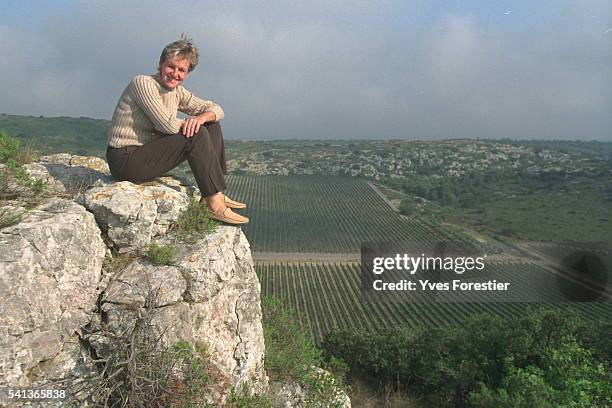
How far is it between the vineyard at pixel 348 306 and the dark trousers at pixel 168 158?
24.4 metres

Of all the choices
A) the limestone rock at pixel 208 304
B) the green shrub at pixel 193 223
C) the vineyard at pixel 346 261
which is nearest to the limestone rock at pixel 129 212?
the green shrub at pixel 193 223

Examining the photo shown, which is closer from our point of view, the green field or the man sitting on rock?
the man sitting on rock

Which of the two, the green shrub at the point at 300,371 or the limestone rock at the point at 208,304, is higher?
the limestone rock at the point at 208,304

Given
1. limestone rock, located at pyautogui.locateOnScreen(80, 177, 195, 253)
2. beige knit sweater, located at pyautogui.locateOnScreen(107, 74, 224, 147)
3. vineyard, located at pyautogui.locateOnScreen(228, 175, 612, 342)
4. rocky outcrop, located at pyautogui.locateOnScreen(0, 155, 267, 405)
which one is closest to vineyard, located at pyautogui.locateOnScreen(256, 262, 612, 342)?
vineyard, located at pyautogui.locateOnScreen(228, 175, 612, 342)

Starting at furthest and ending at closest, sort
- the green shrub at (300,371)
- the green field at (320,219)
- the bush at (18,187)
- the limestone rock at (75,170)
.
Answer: the green field at (320,219), the green shrub at (300,371), the limestone rock at (75,170), the bush at (18,187)

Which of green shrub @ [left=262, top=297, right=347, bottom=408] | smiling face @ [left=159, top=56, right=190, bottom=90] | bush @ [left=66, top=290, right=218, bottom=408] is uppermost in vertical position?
smiling face @ [left=159, top=56, right=190, bottom=90]

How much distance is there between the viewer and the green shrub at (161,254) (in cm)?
494

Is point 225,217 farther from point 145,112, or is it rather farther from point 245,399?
point 245,399

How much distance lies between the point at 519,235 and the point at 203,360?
66333mm

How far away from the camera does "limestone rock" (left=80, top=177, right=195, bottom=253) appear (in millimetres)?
5020

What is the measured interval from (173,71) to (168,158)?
3.60 ft

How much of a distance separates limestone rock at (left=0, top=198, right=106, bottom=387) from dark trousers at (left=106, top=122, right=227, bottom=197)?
894 mm

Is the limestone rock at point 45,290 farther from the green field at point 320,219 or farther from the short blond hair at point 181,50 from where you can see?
the green field at point 320,219

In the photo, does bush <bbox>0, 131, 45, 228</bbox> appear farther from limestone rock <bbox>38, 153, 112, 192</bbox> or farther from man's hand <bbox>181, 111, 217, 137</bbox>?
man's hand <bbox>181, 111, 217, 137</bbox>
